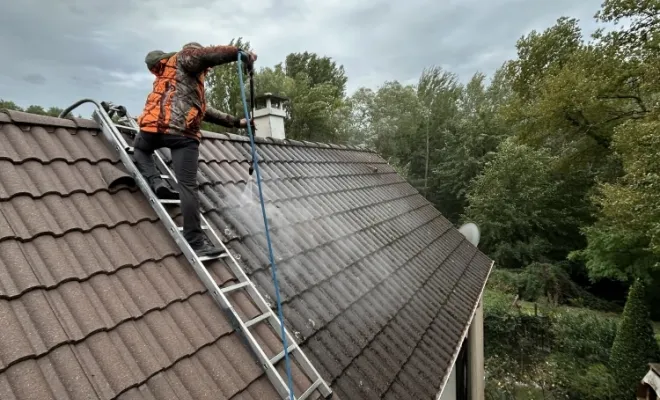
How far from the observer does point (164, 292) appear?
6.87 ft

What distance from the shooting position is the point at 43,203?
206 cm

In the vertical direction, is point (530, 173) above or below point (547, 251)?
above

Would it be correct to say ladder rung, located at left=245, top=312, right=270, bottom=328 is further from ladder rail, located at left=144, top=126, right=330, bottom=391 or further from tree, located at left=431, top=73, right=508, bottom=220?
tree, located at left=431, top=73, right=508, bottom=220

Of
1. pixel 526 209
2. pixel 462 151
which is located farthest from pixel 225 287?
pixel 462 151

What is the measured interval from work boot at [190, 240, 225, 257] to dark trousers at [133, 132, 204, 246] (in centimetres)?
3

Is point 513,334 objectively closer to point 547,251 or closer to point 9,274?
point 547,251

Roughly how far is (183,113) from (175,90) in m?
0.16

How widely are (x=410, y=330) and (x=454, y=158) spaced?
90.2 ft

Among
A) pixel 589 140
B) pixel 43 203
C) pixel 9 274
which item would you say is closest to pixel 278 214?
pixel 43 203

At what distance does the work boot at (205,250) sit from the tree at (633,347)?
35.0 feet

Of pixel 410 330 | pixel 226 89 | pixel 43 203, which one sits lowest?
pixel 410 330

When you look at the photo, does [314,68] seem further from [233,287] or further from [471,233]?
[233,287]

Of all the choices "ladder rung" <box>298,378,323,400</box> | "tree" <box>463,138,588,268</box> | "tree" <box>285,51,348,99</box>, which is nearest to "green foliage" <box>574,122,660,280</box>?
"tree" <box>463,138,588,268</box>

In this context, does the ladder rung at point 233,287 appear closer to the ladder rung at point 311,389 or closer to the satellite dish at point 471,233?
the ladder rung at point 311,389
